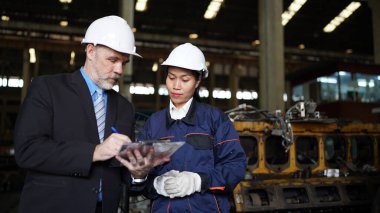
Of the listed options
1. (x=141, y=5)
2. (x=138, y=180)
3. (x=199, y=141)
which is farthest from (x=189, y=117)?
(x=141, y=5)

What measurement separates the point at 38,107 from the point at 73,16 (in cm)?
1436

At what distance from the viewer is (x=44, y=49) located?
14.6 metres

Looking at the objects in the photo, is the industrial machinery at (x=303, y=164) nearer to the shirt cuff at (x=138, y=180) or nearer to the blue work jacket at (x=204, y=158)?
the blue work jacket at (x=204, y=158)

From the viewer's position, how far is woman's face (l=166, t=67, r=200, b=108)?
1.93 m

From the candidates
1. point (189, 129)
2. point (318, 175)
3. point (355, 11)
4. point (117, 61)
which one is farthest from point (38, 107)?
point (355, 11)

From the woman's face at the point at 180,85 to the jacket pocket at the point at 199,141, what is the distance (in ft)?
0.82

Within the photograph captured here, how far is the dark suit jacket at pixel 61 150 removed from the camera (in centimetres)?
146

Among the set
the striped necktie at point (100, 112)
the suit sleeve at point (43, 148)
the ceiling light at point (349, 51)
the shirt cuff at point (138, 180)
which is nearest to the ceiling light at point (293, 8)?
the ceiling light at point (349, 51)

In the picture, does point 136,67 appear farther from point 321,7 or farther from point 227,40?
point 321,7

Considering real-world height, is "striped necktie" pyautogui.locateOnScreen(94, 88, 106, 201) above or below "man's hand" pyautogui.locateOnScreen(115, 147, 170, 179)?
above

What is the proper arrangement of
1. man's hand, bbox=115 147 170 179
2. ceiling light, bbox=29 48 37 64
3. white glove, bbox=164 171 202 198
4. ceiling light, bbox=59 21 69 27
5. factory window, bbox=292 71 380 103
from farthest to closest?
ceiling light, bbox=59 21 69 27, ceiling light, bbox=29 48 37 64, factory window, bbox=292 71 380 103, white glove, bbox=164 171 202 198, man's hand, bbox=115 147 170 179

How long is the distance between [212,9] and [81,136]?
12.9 m

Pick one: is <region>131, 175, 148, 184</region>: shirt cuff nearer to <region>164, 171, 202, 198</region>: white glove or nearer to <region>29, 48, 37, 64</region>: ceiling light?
<region>164, 171, 202, 198</region>: white glove

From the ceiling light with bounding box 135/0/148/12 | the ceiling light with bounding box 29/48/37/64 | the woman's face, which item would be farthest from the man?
the ceiling light with bounding box 29/48/37/64
